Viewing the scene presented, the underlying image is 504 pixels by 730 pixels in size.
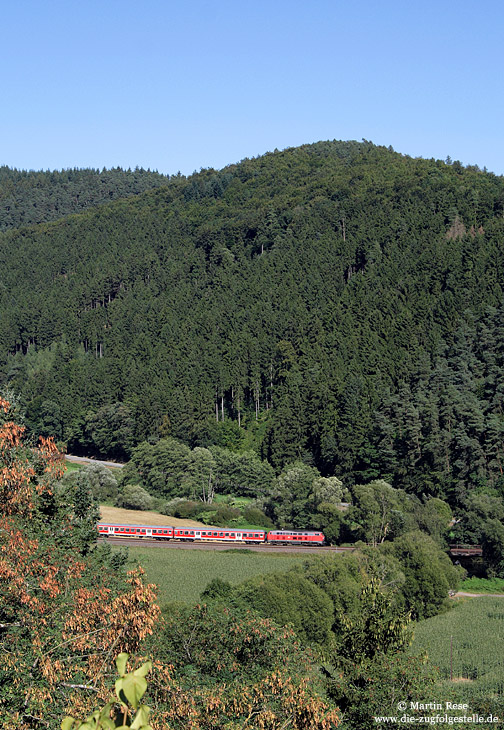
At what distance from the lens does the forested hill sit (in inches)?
4333

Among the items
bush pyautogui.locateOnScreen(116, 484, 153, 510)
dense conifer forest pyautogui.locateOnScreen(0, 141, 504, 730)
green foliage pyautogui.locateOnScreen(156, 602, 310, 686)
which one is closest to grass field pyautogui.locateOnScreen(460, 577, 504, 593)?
dense conifer forest pyautogui.locateOnScreen(0, 141, 504, 730)

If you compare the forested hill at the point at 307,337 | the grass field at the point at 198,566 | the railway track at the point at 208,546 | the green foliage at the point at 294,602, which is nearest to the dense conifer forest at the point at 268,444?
the green foliage at the point at 294,602

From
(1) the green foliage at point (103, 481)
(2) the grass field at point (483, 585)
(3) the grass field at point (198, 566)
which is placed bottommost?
(2) the grass field at point (483, 585)

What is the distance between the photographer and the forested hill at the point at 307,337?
110 meters

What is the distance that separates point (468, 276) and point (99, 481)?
236 ft

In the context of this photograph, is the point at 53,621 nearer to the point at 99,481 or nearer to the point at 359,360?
the point at 99,481

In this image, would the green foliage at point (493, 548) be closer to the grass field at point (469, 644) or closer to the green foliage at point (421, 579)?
the grass field at point (469, 644)

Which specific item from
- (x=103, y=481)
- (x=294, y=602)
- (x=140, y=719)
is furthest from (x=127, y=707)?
(x=103, y=481)

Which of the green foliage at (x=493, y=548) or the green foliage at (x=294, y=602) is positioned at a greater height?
the green foliage at (x=294, y=602)

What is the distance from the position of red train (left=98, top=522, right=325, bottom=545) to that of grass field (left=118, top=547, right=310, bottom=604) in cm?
442

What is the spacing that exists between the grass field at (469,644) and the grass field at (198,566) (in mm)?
15431

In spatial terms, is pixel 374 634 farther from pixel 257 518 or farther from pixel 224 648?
pixel 257 518

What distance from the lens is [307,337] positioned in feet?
456

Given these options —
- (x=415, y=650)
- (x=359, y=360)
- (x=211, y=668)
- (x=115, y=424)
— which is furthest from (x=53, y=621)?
(x=115, y=424)
